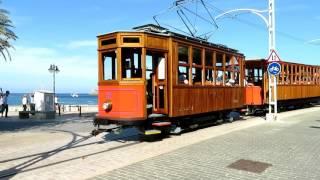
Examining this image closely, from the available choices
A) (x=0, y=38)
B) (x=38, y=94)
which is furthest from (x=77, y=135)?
(x=38, y=94)

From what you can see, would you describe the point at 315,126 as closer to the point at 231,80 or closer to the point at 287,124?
the point at 287,124

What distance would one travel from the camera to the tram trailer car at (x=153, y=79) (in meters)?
12.5


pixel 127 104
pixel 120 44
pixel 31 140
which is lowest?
pixel 31 140

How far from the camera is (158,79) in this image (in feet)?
44.2

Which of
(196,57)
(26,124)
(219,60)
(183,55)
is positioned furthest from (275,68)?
(26,124)

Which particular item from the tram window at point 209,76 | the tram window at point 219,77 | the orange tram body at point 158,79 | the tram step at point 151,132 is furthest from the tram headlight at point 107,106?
the tram window at point 219,77

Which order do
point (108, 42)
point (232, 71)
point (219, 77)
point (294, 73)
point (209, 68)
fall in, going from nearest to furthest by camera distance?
point (108, 42), point (209, 68), point (219, 77), point (232, 71), point (294, 73)

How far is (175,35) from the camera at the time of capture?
1390cm

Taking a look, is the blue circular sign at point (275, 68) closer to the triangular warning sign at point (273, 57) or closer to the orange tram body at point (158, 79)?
the triangular warning sign at point (273, 57)

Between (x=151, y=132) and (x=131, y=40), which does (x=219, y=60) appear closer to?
(x=131, y=40)

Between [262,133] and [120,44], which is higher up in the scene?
[120,44]

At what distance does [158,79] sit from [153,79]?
16 cm

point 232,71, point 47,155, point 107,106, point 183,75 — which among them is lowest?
point 47,155

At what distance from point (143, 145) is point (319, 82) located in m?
25.0
